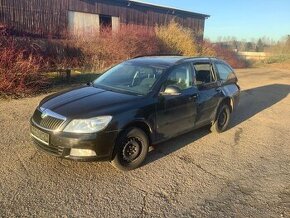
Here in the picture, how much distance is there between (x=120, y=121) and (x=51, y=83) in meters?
8.12

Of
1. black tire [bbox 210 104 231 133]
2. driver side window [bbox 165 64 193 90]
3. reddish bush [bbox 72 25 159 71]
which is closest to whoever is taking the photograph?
driver side window [bbox 165 64 193 90]

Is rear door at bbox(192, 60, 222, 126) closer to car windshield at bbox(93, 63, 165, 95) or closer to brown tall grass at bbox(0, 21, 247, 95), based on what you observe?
car windshield at bbox(93, 63, 165, 95)

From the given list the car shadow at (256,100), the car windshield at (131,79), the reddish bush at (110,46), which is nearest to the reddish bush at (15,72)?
the car windshield at (131,79)

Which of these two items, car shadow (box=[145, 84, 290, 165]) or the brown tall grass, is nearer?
car shadow (box=[145, 84, 290, 165])

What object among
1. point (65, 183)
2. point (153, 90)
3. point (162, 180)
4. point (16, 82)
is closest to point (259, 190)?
point (162, 180)

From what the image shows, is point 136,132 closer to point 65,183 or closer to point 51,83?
point 65,183

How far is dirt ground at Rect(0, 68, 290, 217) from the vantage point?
3971mm

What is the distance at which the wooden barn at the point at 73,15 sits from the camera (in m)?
19.9

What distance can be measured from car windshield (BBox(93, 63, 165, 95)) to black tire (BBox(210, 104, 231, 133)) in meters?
2.17

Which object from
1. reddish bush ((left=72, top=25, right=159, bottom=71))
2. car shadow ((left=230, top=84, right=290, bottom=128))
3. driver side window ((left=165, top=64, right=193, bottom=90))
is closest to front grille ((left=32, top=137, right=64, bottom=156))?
driver side window ((left=165, top=64, right=193, bottom=90))

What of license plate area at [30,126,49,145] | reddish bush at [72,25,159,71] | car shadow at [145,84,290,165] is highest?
reddish bush at [72,25,159,71]

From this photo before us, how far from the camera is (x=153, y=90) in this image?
541 cm

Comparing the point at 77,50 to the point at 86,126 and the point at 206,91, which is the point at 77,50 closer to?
the point at 206,91

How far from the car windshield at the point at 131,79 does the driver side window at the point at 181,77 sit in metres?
0.22
